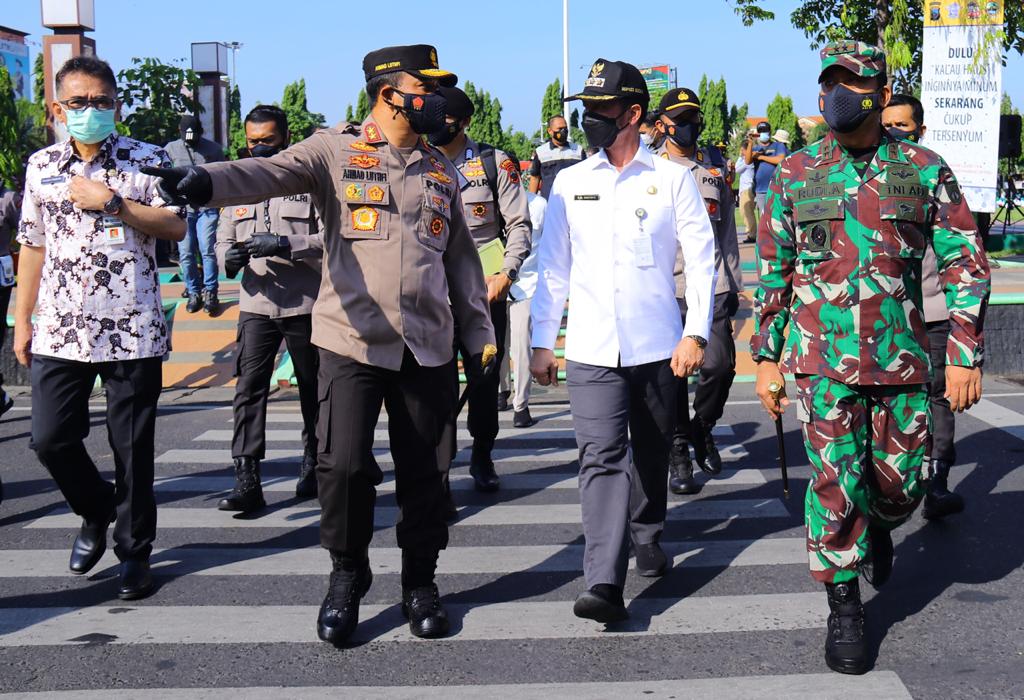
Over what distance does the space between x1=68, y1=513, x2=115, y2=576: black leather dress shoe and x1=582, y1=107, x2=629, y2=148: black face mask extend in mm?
2778

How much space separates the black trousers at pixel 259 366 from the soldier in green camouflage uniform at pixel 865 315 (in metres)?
3.22

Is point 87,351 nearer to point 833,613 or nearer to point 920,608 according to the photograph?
point 833,613

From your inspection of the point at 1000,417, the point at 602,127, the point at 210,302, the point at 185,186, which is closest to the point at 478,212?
the point at 602,127

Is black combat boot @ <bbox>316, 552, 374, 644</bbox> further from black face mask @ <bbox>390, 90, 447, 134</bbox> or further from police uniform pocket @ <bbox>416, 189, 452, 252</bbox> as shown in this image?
black face mask @ <bbox>390, 90, 447, 134</bbox>

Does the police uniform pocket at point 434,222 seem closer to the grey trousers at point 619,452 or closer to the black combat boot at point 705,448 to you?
the grey trousers at point 619,452

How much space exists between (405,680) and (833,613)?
1505 mm

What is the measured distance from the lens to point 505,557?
5.71 metres

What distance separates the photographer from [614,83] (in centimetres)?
489

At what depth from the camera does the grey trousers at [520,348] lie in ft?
29.7

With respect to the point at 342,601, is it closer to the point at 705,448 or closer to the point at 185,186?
the point at 185,186

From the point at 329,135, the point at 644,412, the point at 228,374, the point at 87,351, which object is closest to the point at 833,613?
the point at 644,412

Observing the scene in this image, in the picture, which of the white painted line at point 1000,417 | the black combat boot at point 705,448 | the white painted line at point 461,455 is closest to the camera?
the black combat boot at point 705,448

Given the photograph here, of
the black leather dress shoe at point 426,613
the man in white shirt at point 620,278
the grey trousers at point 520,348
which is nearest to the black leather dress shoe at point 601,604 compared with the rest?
the man in white shirt at point 620,278

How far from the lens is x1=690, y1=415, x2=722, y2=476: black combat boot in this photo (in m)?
7.37
